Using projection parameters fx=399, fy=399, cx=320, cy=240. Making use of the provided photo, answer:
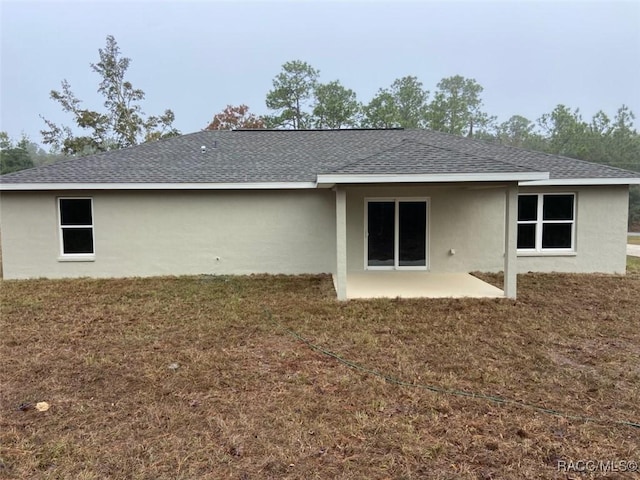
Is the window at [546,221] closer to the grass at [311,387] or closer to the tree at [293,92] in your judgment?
the grass at [311,387]

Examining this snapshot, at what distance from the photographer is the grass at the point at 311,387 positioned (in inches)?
122

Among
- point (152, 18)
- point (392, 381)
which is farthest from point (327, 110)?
point (392, 381)

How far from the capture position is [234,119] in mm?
33375

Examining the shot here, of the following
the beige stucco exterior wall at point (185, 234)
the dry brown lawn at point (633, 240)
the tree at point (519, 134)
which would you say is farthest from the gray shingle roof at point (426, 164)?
the tree at point (519, 134)

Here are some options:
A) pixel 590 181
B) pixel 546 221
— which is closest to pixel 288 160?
pixel 546 221

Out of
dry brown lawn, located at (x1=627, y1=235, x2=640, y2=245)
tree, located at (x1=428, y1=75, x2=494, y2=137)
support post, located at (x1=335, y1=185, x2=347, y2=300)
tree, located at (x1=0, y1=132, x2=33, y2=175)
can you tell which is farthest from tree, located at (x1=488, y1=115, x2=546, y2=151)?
tree, located at (x1=0, y1=132, x2=33, y2=175)

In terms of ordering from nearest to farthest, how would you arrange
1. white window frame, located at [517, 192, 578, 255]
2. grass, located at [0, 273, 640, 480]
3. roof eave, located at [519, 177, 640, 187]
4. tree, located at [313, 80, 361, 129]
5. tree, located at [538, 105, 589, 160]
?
1. grass, located at [0, 273, 640, 480]
2. roof eave, located at [519, 177, 640, 187]
3. white window frame, located at [517, 192, 578, 255]
4. tree, located at [313, 80, 361, 129]
5. tree, located at [538, 105, 589, 160]

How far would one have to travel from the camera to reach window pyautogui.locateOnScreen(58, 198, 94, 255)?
1052 centimetres

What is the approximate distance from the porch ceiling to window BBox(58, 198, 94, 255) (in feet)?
23.0

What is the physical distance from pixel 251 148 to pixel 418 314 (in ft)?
27.6

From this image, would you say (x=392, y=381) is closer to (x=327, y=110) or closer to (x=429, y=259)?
(x=429, y=259)

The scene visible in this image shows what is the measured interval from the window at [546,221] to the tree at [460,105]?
37.5 meters

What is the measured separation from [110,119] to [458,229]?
2760 centimetres

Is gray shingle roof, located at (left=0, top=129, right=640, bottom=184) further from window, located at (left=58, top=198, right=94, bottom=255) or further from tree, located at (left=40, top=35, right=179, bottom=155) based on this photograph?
tree, located at (left=40, top=35, right=179, bottom=155)
